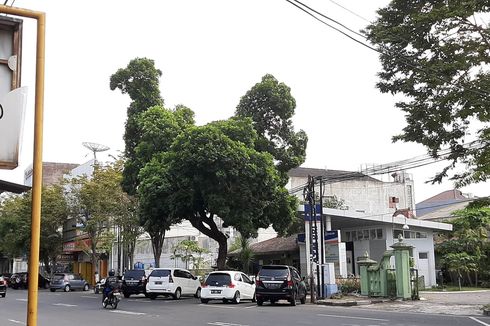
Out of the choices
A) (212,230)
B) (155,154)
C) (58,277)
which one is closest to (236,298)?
(212,230)

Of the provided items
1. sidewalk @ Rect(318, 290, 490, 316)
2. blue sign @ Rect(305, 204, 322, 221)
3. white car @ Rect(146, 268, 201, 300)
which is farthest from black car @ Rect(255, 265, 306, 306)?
white car @ Rect(146, 268, 201, 300)

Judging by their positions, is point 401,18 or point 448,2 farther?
point 401,18

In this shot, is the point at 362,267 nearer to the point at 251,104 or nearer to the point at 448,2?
the point at 251,104

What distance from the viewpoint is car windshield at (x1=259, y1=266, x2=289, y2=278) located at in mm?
23562

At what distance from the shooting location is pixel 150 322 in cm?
1616

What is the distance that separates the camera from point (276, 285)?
23.4m

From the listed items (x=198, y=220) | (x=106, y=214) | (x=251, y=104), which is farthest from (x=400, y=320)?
(x=106, y=214)

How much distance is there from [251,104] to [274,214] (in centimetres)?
744

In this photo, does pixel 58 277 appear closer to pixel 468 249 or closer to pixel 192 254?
pixel 192 254

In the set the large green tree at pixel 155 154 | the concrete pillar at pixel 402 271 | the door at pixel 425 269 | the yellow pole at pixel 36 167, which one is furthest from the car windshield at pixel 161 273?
the yellow pole at pixel 36 167

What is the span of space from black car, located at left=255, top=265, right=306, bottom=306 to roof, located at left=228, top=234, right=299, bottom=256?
16.5 meters

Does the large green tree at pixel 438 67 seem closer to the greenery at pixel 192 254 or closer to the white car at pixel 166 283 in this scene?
the white car at pixel 166 283

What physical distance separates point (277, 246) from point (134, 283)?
14408mm

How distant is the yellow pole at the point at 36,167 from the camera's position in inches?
137
